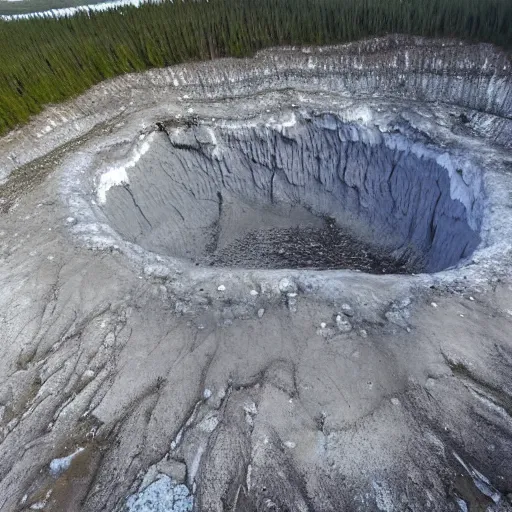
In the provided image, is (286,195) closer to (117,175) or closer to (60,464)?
(117,175)

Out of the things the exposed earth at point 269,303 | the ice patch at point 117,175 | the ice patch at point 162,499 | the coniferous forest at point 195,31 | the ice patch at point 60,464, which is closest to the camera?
the ice patch at point 162,499

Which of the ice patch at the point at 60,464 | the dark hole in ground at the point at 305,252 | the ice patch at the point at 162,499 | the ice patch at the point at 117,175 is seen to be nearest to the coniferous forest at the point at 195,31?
the ice patch at the point at 117,175

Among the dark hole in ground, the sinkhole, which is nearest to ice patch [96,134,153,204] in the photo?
the sinkhole

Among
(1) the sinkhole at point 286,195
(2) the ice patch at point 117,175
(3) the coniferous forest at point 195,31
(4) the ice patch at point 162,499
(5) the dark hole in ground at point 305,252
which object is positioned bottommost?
(5) the dark hole in ground at point 305,252

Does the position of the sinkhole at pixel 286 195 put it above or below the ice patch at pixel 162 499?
below

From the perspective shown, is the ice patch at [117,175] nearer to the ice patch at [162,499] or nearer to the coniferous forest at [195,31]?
the coniferous forest at [195,31]

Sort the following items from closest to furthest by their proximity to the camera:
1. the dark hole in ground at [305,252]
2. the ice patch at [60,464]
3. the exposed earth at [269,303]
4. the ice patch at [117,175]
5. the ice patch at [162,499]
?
the ice patch at [162,499] < the exposed earth at [269,303] < the ice patch at [60,464] < the ice patch at [117,175] < the dark hole in ground at [305,252]

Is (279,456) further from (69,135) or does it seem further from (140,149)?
(69,135)

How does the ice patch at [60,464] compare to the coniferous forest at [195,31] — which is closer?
the ice patch at [60,464]
